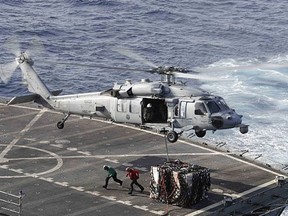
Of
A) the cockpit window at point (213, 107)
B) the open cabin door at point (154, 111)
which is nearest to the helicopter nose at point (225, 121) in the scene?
the cockpit window at point (213, 107)

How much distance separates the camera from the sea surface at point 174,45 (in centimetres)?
Result: 7119

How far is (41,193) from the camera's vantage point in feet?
135

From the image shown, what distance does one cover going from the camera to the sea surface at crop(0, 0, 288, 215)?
71.2 metres

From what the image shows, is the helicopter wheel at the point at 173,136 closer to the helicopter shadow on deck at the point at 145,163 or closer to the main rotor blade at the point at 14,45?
the helicopter shadow on deck at the point at 145,163

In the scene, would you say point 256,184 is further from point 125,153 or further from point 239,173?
point 125,153

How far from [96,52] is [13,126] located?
33.9 m

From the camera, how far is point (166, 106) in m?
42.4

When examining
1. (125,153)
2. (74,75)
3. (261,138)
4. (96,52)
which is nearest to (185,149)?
(125,153)

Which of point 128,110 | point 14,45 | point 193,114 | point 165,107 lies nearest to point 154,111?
point 165,107

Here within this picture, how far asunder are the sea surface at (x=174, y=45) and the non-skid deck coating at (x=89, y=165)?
12679mm

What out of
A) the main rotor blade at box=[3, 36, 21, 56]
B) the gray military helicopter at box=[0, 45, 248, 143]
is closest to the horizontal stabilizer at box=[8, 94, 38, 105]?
the main rotor blade at box=[3, 36, 21, 56]

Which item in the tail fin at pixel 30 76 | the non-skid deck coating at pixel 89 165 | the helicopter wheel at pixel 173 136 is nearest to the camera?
the non-skid deck coating at pixel 89 165

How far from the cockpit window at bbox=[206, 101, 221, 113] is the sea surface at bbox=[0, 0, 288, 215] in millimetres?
17530

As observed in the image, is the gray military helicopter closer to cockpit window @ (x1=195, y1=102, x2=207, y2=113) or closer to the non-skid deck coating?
cockpit window @ (x1=195, y1=102, x2=207, y2=113)
